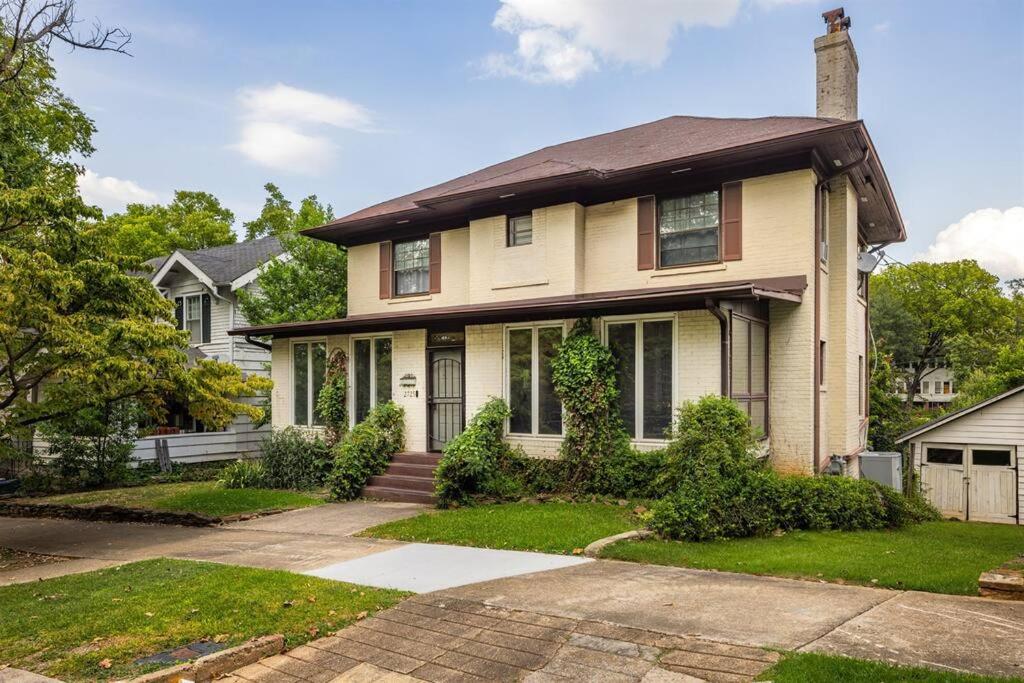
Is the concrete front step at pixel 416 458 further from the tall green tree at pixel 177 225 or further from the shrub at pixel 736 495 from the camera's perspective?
the tall green tree at pixel 177 225

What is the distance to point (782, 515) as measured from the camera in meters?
9.52

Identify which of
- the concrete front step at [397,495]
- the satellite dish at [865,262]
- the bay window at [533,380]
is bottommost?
the concrete front step at [397,495]

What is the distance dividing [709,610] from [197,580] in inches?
210

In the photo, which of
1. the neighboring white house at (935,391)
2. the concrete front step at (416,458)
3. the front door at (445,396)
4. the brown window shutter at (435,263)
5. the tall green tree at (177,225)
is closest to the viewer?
the concrete front step at (416,458)

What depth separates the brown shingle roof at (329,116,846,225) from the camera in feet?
41.8

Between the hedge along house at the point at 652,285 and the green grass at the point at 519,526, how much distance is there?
1.92 m

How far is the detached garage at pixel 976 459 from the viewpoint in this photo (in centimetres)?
1705

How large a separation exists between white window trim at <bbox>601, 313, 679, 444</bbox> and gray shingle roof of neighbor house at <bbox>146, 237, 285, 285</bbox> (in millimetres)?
14595

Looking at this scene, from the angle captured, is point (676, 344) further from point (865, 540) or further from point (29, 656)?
point (29, 656)

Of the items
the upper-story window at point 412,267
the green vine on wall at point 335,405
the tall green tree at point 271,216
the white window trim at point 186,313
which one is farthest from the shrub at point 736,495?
the tall green tree at point 271,216

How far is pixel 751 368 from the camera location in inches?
460

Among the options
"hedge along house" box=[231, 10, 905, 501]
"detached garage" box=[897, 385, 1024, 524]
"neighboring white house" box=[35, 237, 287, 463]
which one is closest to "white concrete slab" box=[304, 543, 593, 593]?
"hedge along house" box=[231, 10, 905, 501]

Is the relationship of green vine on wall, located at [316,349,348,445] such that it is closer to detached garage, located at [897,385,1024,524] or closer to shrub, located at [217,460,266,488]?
shrub, located at [217,460,266,488]

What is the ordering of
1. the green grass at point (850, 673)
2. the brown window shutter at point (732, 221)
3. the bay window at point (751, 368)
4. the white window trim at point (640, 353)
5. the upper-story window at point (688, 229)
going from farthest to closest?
the upper-story window at point (688, 229), the brown window shutter at point (732, 221), the white window trim at point (640, 353), the bay window at point (751, 368), the green grass at point (850, 673)
